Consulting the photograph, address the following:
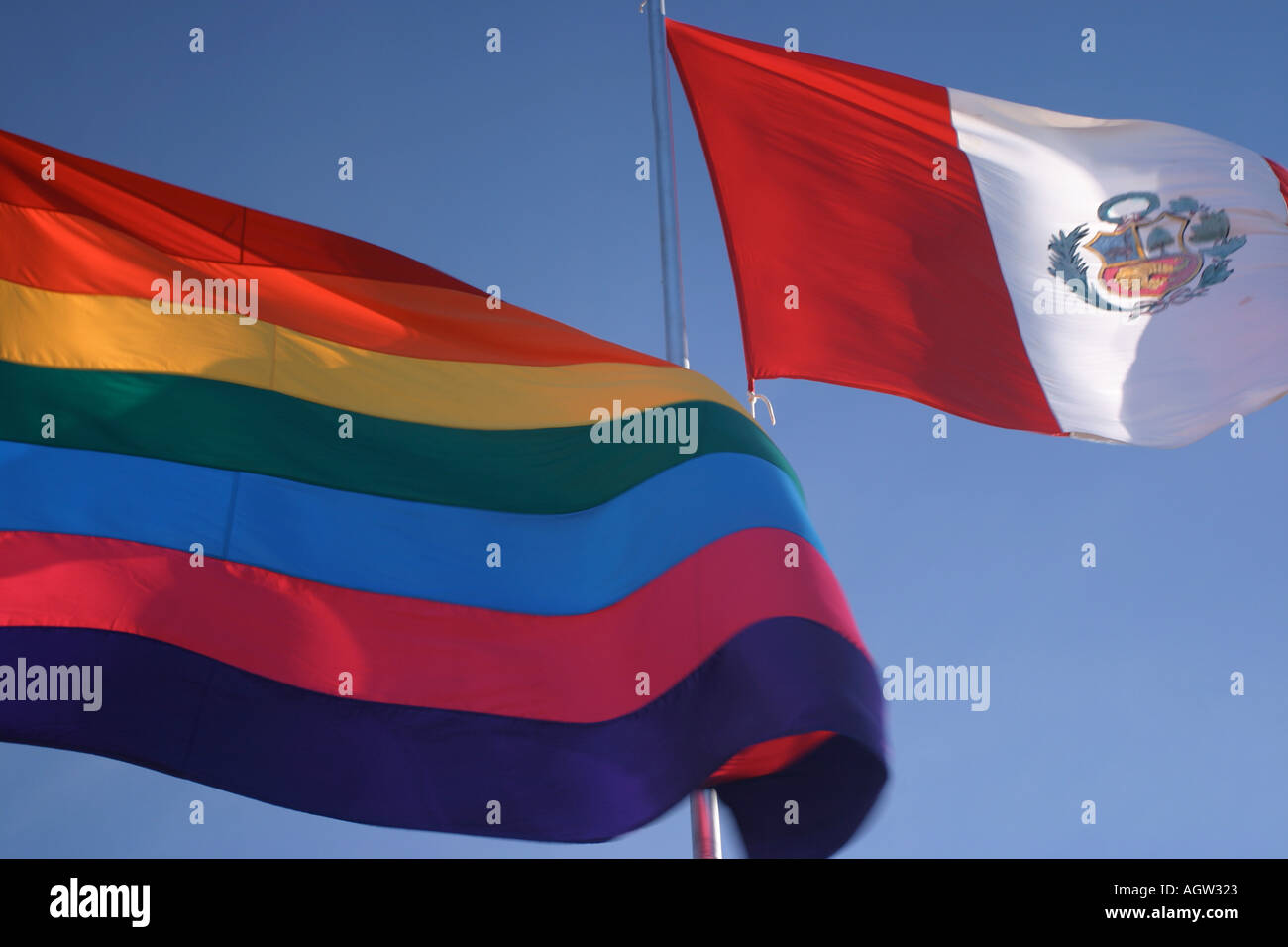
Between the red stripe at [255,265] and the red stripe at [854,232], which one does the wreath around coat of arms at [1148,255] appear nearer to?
the red stripe at [854,232]

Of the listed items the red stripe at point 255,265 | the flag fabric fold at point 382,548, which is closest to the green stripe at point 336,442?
the flag fabric fold at point 382,548

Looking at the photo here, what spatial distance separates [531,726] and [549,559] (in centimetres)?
122

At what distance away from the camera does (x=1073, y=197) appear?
11.2 metres

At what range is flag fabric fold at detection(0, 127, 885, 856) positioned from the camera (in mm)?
7664

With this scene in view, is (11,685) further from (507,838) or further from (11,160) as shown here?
(11,160)

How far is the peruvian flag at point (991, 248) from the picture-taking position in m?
10.3

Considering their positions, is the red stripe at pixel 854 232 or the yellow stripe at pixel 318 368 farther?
the red stripe at pixel 854 232

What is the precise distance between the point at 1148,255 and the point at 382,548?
18.9 feet

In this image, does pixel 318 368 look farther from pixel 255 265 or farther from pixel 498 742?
pixel 498 742

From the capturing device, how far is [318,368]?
9719mm

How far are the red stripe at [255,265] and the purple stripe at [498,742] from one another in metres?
2.80

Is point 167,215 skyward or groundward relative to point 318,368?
skyward

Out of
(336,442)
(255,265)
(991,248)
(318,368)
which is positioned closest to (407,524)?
(336,442)

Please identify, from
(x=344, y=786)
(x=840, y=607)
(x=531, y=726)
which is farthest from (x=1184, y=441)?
(x=344, y=786)
